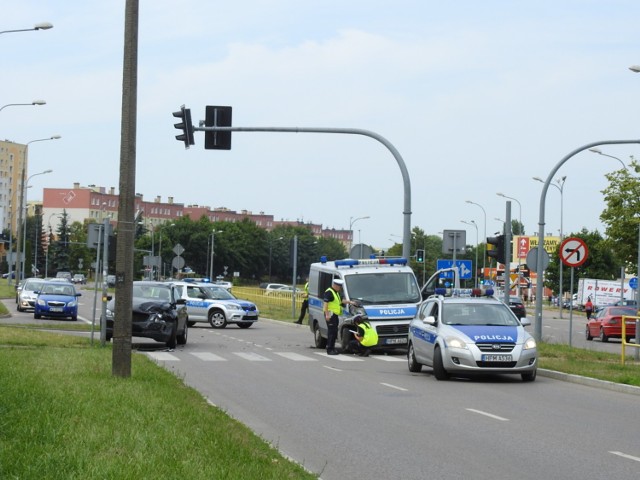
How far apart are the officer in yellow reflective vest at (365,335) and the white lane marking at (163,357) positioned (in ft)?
15.5

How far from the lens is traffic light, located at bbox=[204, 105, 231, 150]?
28219mm

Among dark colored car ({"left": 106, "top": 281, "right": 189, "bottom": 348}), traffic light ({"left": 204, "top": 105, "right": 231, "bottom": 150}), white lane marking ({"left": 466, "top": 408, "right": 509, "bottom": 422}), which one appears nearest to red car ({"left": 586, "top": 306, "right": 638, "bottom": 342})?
dark colored car ({"left": 106, "top": 281, "right": 189, "bottom": 348})

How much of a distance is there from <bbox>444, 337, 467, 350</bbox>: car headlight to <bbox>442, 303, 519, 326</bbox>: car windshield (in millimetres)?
946

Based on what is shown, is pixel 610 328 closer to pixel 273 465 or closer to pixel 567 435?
pixel 567 435

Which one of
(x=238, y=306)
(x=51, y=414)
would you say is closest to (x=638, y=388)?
(x=51, y=414)

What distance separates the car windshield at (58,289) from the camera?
47.6 metres

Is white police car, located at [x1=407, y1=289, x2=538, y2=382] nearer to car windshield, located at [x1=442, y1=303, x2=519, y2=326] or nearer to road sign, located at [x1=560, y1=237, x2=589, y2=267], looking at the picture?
car windshield, located at [x1=442, y1=303, x2=519, y2=326]

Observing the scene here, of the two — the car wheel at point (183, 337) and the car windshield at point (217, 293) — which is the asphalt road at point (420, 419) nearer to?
the car wheel at point (183, 337)

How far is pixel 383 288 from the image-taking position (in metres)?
30.9

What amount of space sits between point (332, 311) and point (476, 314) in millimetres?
7296

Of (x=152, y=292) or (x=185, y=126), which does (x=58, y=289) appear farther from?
(x=185, y=126)

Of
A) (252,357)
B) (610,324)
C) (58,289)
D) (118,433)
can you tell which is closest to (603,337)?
(610,324)

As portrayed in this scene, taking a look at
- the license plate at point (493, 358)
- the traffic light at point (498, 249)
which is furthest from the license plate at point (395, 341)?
the license plate at point (493, 358)

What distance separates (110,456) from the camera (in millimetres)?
9273
